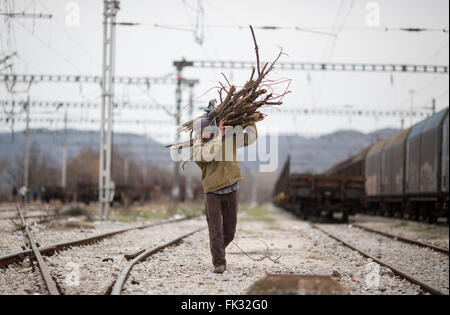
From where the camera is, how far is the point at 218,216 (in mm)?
5832

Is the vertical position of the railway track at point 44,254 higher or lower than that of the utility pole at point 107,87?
lower

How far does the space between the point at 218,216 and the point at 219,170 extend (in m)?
0.53

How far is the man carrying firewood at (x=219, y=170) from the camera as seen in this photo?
18.9 ft

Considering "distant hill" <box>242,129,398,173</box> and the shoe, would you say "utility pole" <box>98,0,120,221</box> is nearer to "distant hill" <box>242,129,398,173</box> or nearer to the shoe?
the shoe

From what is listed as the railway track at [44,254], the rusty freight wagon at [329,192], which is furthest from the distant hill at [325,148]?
the railway track at [44,254]

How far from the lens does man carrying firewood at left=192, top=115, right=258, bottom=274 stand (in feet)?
18.9

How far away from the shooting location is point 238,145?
19.3ft

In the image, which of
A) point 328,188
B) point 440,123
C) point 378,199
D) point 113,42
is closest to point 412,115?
point 378,199

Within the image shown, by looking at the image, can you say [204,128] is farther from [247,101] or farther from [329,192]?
[329,192]

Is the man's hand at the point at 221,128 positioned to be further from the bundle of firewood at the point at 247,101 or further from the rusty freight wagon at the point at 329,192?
the rusty freight wagon at the point at 329,192

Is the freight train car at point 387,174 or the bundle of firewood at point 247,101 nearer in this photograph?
the bundle of firewood at point 247,101

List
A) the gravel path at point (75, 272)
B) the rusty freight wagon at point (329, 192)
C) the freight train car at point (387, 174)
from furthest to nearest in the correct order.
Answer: the freight train car at point (387, 174), the rusty freight wagon at point (329, 192), the gravel path at point (75, 272)

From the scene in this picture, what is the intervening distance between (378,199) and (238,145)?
19.9m
